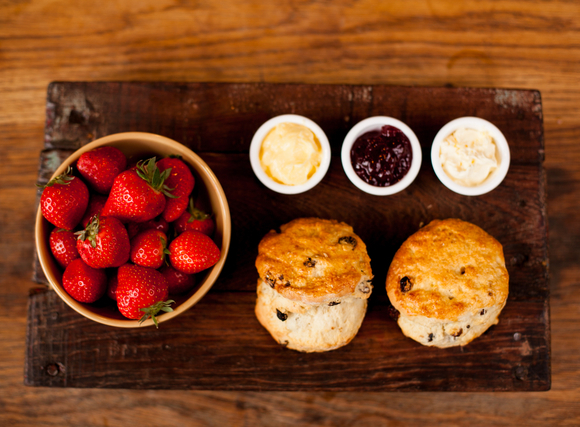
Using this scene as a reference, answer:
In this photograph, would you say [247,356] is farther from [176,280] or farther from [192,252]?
[192,252]

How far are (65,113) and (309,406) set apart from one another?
2.70m

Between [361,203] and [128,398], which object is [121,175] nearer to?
[361,203]

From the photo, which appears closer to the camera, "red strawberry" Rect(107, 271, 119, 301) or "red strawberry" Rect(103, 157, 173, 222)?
"red strawberry" Rect(103, 157, 173, 222)

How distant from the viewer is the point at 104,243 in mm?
2029

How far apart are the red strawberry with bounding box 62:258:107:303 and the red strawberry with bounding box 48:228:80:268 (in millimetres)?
64

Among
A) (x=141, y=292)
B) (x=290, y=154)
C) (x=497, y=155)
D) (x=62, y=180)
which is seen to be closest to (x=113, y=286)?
(x=141, y=292)

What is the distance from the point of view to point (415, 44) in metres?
3.33

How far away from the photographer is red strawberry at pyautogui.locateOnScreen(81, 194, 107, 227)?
2258 millimetres

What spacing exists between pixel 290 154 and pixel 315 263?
663mm

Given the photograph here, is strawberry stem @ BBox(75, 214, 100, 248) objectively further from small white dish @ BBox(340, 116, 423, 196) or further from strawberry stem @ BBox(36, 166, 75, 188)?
small white dish @ BBox(340, 116, 423, 196)

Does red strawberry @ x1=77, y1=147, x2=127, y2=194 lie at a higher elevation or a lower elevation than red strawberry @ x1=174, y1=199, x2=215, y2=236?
higher

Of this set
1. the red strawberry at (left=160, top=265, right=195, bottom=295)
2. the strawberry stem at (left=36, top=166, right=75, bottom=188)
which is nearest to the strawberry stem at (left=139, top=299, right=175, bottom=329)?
the red strawberry at (left=160, top=265, right=195, bottom=295)

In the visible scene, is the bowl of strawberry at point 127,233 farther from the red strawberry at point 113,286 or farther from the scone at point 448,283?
the scone at point 448,283

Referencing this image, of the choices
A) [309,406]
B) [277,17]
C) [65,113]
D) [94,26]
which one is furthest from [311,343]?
[94,26]
